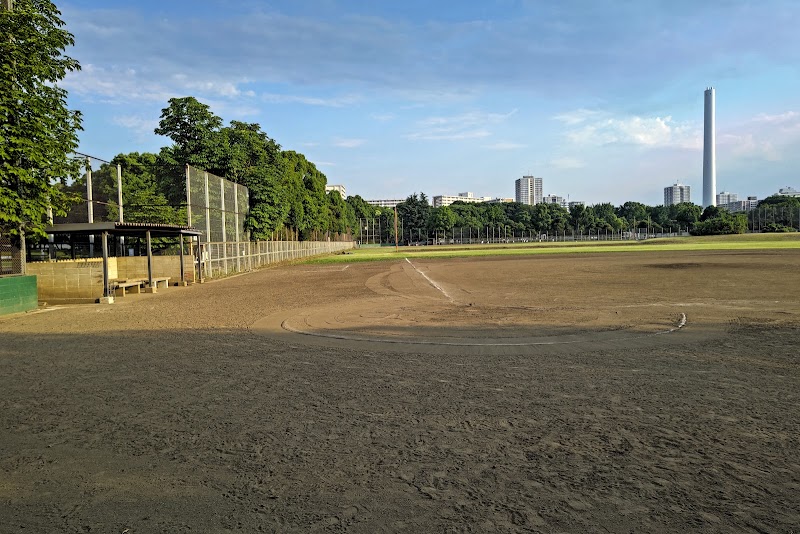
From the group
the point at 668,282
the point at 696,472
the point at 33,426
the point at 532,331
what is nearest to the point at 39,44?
the point at 33,426

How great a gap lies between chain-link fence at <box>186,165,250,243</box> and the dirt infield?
1789 cm

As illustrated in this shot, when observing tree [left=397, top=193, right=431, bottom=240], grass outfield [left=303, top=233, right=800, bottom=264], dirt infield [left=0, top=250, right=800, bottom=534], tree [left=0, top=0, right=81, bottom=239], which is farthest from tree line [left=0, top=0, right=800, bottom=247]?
tree [left=397, top=193, right=431, bottom=240]

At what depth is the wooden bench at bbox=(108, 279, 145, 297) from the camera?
66.6ft

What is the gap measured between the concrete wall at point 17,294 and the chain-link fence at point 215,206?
10938mm

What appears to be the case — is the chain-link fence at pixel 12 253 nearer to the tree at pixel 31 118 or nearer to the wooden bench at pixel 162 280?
the tree at pixel 31 118

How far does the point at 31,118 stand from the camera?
15.7 metres

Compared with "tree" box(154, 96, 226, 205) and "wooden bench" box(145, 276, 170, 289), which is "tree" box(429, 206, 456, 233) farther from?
"wooden bench" box(145, 276, 170, 289)

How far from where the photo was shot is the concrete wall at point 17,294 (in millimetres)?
15297

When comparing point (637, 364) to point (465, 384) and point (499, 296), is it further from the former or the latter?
point (499, 296)

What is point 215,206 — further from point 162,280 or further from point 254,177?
point 254,177

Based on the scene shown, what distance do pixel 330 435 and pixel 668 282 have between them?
19943 mm

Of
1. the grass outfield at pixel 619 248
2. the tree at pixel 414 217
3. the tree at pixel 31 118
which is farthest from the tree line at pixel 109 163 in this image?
the tree at pixel 414 217

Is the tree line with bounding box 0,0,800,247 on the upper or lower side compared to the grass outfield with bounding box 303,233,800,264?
upper

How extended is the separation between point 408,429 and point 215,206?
29.2 metres
